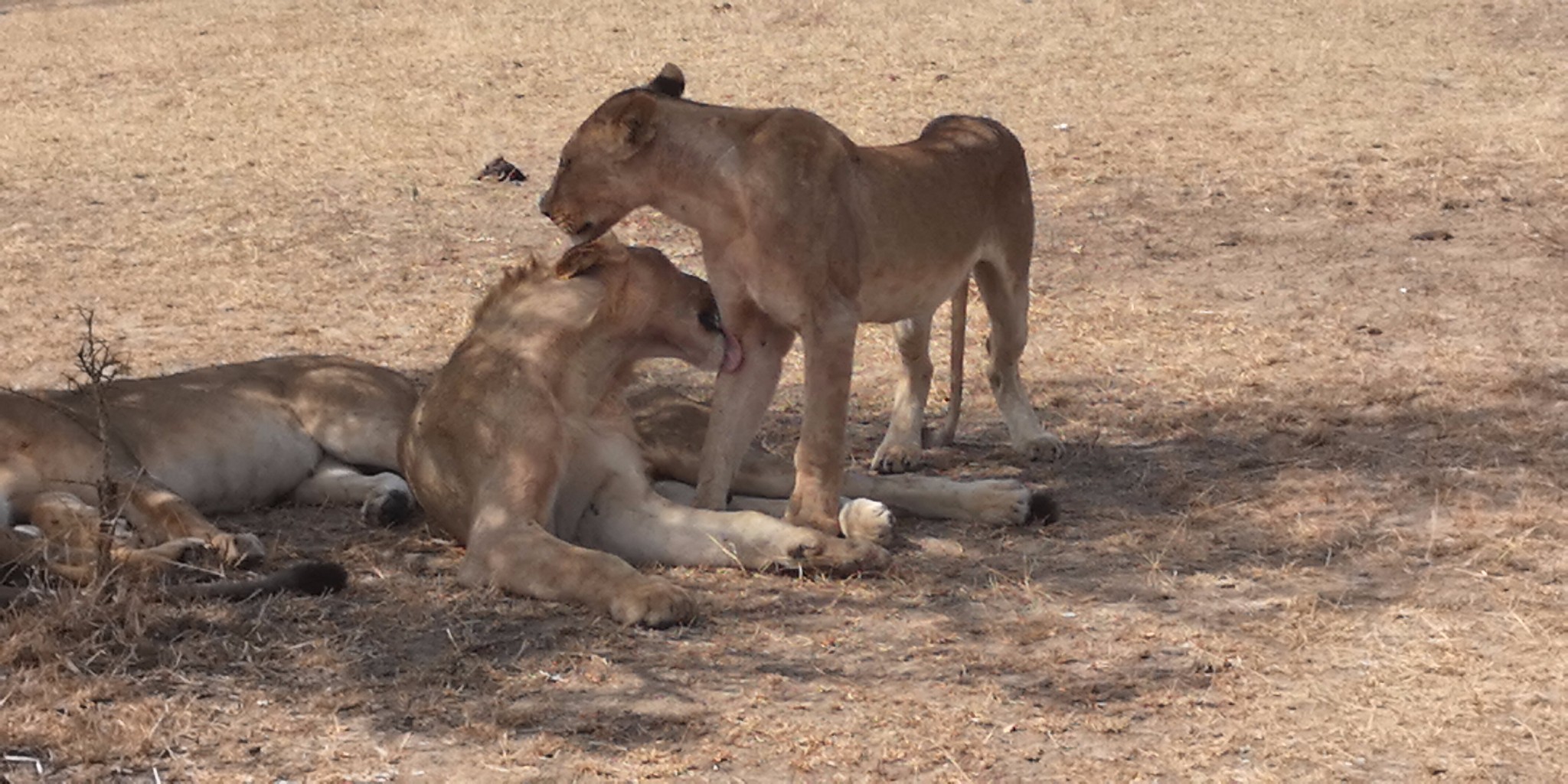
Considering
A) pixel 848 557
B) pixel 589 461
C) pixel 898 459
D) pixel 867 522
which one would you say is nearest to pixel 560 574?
pixel 589 461

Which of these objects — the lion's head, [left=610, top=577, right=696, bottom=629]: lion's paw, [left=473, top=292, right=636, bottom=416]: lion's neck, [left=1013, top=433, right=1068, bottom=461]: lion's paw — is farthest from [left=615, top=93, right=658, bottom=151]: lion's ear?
[left=1013, top=433, right=1068, bottom=461]: lion's paw

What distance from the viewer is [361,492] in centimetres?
605

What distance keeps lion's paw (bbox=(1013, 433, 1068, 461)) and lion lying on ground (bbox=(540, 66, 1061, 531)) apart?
0.77 meters

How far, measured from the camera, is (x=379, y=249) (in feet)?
30.5

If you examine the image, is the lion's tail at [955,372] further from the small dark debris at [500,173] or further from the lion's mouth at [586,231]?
the small dark debris at [500,173]

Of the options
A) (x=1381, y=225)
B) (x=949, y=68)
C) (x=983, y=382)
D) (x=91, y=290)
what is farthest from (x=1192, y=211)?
(x=91, y=290)

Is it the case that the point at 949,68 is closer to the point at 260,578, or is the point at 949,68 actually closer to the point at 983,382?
the point at 983,382

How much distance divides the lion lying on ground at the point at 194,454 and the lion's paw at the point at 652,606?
1167 mm

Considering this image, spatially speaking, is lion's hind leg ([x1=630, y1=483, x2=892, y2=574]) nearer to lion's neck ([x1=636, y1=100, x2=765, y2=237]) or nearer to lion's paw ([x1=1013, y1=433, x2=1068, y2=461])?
lion's neck ([x1=636, y1=100, x2=765, y2=237])

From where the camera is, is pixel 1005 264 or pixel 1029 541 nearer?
pixel 1029 541

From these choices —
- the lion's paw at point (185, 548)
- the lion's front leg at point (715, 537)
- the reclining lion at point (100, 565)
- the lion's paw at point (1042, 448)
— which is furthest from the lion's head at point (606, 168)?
the lion's paw at point (1042, 448)

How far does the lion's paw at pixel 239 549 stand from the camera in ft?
16.9

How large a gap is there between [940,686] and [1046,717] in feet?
0.94

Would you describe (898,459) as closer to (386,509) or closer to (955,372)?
(955,372)
